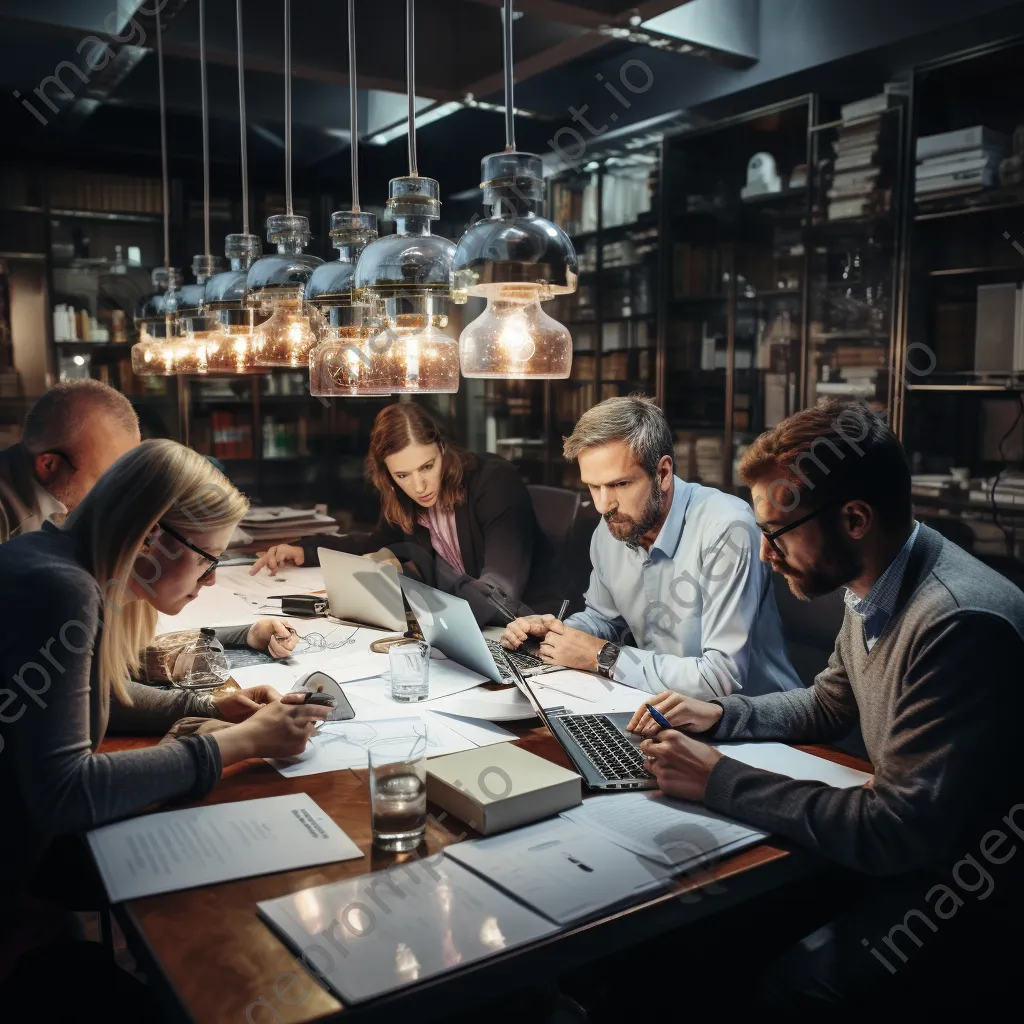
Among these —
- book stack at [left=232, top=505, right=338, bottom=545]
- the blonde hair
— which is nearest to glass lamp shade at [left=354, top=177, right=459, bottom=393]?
the blonde hair

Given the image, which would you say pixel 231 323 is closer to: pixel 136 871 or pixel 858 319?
pixel 136 871

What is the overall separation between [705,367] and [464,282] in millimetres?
3523

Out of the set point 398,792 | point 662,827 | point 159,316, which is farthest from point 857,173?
point 398,792

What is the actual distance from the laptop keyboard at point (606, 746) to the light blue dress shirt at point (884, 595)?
Result: 0.43 meters

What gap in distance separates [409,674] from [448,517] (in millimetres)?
1493

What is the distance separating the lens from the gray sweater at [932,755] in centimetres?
Result: 124

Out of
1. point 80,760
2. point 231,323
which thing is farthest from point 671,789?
point 231,323

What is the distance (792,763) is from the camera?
5.17 feet

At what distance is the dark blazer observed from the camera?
10.5 feet

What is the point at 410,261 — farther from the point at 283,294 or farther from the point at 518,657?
the point at 518,657

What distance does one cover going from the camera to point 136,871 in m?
1.22

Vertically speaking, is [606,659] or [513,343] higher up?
[513,343]

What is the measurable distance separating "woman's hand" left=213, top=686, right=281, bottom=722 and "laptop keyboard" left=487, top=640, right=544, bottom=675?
21.4 inches

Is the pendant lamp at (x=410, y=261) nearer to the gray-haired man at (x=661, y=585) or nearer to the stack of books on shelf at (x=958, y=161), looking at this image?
the gray-haired man at (x=661, y=585)
